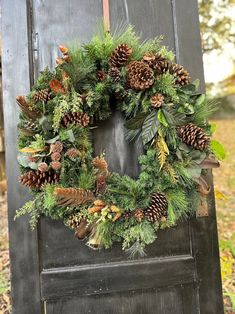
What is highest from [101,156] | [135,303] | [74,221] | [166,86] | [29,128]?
[166,86]

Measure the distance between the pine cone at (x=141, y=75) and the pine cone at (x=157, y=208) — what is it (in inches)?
15.9

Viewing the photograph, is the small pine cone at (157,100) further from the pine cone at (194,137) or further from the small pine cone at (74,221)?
the small pine cone at (74,221)

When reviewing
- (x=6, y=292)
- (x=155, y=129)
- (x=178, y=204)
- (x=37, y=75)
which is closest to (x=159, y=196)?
(x=178, y=204)

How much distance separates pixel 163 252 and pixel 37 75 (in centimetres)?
95

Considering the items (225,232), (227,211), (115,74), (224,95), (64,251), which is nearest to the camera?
(115,74)

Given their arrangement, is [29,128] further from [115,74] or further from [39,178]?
[115,74]

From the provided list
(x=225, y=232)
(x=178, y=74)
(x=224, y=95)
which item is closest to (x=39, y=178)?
(x=178, y=74)

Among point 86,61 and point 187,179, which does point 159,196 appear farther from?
point 86,61

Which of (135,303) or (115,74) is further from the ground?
(115,74)

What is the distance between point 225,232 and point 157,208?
204 cm

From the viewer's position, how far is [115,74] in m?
1.18

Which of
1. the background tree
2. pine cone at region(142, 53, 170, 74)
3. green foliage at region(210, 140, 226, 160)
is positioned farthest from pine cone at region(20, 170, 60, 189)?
the background tree

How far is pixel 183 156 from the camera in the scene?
3.76 feet

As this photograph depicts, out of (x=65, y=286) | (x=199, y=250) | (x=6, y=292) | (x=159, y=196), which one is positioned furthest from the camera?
(x=6, y=292)
